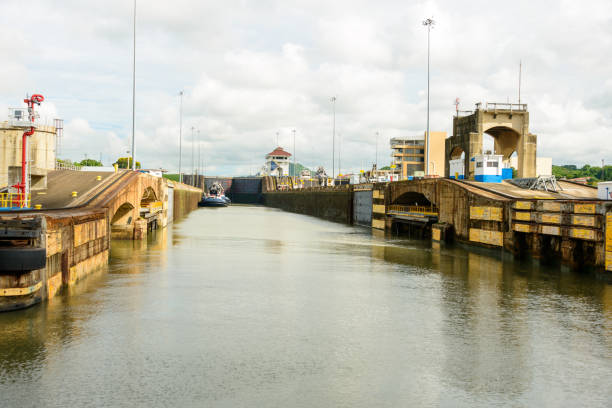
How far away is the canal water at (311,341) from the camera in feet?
41.1

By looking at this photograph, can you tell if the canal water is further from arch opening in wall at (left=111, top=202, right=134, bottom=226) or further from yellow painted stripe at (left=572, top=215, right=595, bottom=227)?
arch opening in wall at (left=111, top=202, right=134, bottom=226)

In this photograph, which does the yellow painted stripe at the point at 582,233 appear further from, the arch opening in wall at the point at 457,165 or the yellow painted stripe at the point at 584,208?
the arch opening in wall at the point at 457,165

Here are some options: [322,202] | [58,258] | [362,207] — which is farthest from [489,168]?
[322,202]

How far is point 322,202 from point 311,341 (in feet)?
279

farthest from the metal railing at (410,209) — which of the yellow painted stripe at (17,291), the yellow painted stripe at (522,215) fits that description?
the yellow painted stripe at (17,291)

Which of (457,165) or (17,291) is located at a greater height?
(457,165)

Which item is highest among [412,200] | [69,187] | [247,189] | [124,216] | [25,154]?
[247,189]

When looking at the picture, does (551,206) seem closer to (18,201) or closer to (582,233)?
(582,233)

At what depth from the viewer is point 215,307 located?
2119 centimetres

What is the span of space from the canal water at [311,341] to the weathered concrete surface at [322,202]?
175 feet

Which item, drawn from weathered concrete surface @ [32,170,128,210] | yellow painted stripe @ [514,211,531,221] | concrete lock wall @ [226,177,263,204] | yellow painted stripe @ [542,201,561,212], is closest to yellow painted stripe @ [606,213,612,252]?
yellow painted stripe @ [542,201,561,212]

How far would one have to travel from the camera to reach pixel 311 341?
1677 centimetres

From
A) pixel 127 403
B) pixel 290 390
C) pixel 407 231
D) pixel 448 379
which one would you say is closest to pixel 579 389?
pixel 448 379

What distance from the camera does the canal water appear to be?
12.5 m
